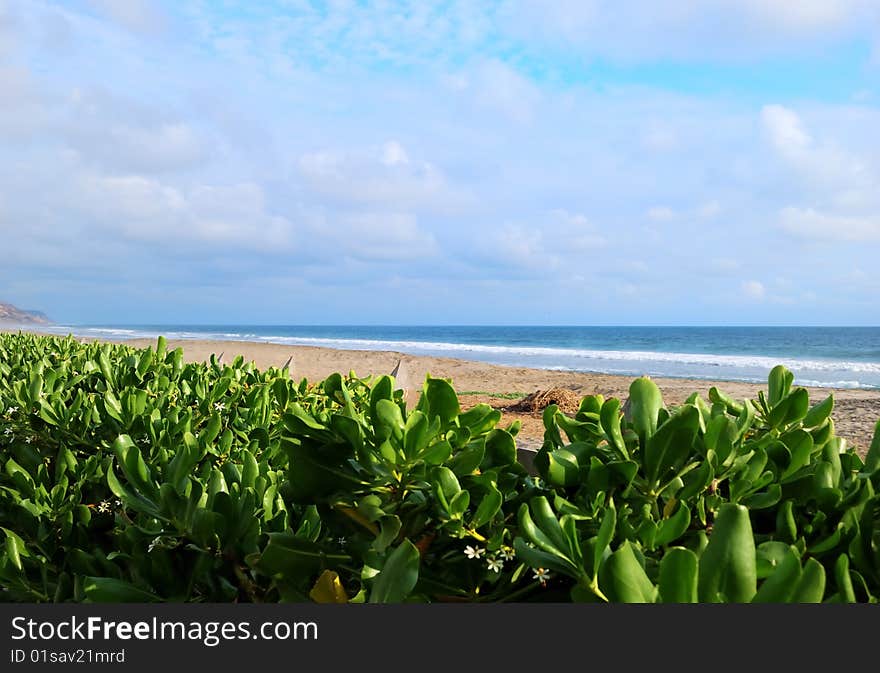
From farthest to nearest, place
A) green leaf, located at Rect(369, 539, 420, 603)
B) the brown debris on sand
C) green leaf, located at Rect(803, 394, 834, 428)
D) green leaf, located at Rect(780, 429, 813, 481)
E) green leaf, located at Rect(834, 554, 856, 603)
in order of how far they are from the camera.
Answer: the brown debris on sand → green leaf, located at Rect(803, 394, 834, 428) → green leaf, located at Rect(780, 429, 813, 481) → green leaf, located at Rect(369, 539, 420, 603) → green leaf, located at Rect(834, 554, 856, 603)

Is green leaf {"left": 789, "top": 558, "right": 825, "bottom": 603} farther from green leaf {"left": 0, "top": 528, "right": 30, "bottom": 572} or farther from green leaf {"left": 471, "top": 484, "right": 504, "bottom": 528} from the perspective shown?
green leaf {"left": 0, "top": 528, "right": 30, "bottom": 572}

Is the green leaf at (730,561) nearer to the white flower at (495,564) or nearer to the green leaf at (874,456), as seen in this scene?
the white flower at (495,564)

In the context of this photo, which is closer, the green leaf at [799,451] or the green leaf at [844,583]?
the green leaf at [844,583]

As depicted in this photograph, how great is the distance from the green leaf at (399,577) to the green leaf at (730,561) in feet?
1.26

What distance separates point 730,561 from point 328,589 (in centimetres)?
62

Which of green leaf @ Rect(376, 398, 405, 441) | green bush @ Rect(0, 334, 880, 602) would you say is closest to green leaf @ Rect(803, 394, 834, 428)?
green bush @ Rect(0, 334, 880, 602)

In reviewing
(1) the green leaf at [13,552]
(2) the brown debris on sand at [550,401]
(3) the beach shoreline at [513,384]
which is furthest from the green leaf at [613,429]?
(2) the brown debris on sand at [550,401]

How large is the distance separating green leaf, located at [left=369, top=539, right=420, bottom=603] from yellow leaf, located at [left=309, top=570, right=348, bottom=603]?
0.44 ft

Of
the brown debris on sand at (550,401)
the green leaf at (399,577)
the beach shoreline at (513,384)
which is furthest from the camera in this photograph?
the brown debris on sand at (550,401)

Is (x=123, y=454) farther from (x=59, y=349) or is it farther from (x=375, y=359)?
(x=375, y=359)

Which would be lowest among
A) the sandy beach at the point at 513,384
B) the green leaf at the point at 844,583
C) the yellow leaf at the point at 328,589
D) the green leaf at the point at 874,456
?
the sandy beach at the point at 513,384

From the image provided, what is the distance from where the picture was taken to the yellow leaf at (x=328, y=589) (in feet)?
3.55

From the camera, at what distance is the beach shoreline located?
1036cm

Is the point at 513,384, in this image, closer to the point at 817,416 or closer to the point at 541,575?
the point at 817,416
